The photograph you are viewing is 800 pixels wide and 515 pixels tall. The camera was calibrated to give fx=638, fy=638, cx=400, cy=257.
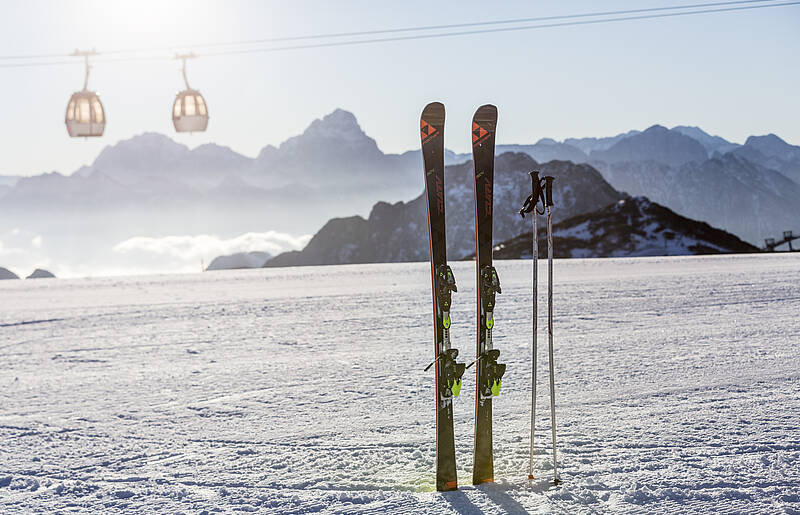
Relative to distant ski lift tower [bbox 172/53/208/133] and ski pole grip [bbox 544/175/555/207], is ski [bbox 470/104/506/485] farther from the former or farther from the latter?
distant ski lift tower [bbox 172/53/208/133]

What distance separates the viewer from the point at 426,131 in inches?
181

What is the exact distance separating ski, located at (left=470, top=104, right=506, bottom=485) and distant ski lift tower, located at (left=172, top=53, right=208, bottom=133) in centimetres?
955

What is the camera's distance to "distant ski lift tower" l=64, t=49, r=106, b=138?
485 inches

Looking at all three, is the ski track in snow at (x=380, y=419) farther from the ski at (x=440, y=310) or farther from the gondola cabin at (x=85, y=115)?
the gondola cabin at (x=85, y=115)

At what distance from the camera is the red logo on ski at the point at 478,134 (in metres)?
4.67

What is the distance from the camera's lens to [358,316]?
559 inches

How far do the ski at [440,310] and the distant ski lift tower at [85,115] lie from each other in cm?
1013

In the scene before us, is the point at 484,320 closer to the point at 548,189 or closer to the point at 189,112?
the point at 548,189

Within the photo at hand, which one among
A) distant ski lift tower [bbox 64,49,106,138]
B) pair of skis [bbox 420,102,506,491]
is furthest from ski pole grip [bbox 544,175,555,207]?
distant ski lift tower [bbox 64,49,106,138]

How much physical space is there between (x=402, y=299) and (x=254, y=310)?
160 inches

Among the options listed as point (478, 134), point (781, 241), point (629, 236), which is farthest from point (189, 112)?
point (629, 236)

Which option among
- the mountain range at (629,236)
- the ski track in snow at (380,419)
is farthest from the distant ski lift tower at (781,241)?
the ski track in snow at (380,419)

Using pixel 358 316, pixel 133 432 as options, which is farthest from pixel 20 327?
pixel 133 432

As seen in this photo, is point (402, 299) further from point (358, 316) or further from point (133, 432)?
point (133, 432)
